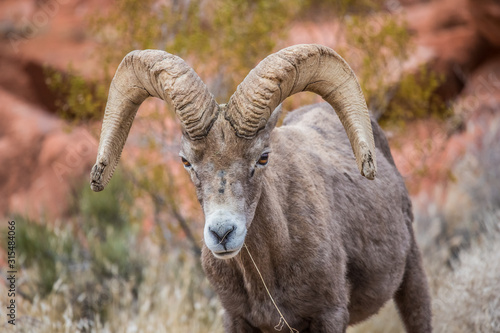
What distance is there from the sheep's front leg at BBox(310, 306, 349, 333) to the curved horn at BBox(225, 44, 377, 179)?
3.17ft

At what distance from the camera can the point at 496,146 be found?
1041 centimetres

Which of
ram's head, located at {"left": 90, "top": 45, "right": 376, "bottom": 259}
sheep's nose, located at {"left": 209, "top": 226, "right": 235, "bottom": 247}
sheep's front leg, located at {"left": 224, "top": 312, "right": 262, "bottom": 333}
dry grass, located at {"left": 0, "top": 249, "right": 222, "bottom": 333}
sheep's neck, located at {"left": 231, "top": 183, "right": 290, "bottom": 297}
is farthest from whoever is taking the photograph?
dry grass, located at {"left": 0, "top": 249, "right": 222, "bottom": 333}

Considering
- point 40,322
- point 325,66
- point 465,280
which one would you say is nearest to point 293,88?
point 325,66

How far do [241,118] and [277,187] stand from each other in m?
0.63

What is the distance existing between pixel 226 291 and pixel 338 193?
1104 mm

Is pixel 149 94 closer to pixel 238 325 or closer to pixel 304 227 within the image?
pixel 304 227

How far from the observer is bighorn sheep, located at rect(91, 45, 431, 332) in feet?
11.4

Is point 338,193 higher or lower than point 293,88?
lower

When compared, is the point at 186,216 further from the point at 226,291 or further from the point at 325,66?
the point at 325,66

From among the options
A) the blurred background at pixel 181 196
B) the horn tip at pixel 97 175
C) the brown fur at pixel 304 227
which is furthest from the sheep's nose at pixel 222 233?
the blurred background at pixel 181 196

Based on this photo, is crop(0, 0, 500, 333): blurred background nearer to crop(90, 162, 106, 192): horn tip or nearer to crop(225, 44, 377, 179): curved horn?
crop(90, 162, 106, 192): horn tip

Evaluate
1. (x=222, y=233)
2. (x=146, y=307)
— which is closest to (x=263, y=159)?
(x=222, y=233)

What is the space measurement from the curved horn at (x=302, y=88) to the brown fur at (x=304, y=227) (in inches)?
4.9

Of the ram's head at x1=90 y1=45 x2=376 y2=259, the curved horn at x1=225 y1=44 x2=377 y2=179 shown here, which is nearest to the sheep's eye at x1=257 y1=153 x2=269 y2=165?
the ram's head at x1=90 y1=45 x2=376 y2=259
